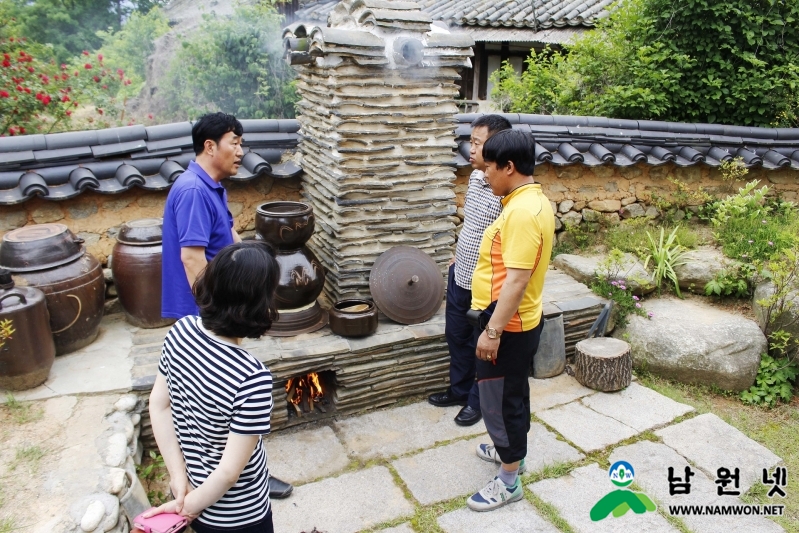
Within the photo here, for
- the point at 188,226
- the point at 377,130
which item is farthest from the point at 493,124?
Result: the point at 188,226

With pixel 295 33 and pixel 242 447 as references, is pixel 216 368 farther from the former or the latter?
pixel 295 33

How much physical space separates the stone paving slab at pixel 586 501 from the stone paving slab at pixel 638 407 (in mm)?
771

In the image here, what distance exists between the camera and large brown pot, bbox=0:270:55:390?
3727 mm

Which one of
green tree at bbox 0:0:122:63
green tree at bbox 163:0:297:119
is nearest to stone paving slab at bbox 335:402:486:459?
green tree at bbox 163:0:297:119

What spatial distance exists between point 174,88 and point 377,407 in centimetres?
980

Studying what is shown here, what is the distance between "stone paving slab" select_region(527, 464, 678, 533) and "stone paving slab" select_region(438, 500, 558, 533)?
17 cm

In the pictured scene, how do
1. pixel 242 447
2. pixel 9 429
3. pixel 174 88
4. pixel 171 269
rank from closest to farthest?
pixel 242 447, pixel 171 269, pixel 9 429, pixel 174 88

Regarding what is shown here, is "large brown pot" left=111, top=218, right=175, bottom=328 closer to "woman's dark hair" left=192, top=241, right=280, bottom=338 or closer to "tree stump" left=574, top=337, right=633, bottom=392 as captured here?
"woman's dark hair" left=192, top=241, right=280, bottom=338

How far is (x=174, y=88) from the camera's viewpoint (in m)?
12.1

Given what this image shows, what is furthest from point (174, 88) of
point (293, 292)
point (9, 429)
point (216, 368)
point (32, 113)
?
point (216, 368)

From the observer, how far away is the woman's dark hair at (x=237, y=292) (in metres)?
1.99

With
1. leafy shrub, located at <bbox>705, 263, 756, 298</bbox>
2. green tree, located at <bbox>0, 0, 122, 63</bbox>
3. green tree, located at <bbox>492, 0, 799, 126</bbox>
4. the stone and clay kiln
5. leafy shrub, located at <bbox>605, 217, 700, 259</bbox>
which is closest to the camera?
the stone and clay kiln

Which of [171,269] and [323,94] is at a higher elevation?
[323,94]

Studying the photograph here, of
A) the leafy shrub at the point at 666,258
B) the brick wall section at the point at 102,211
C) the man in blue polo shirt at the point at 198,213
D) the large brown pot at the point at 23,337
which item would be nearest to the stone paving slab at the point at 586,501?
the man in blue polo shirt at the point at 198,213
